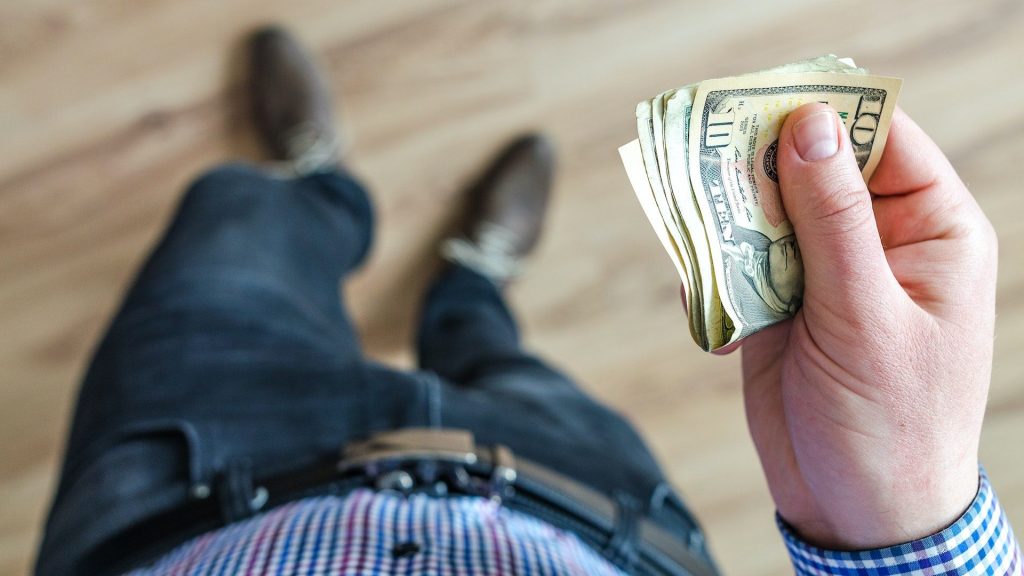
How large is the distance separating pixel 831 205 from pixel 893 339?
9 cm

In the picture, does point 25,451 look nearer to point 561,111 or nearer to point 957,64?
point 561,111

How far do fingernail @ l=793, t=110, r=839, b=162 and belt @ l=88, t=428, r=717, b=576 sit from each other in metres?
0.37

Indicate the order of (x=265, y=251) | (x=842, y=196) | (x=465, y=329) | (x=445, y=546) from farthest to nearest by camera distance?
(x=465, y=329), (x=265, y=251), (x=445, y=546), (x=842, y=196)

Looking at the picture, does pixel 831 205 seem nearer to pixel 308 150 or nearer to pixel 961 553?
pixel 961 553

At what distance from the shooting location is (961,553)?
472 mm

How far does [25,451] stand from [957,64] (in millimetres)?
1588

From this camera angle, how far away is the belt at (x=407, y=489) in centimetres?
65

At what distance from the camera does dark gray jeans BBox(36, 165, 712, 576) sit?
2.24 ft

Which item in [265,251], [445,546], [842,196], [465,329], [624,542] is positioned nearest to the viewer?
[842,196]

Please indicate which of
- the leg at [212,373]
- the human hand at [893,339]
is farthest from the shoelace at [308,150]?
the human hand at [893,339]

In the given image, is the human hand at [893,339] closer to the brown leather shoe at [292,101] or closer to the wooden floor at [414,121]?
the wooden floor at [414,121]

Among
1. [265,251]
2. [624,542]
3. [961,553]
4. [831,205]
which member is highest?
[831,205]

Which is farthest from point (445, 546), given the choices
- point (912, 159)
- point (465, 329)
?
point (465, 329)

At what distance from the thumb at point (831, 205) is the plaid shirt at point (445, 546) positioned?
17 centimetres
